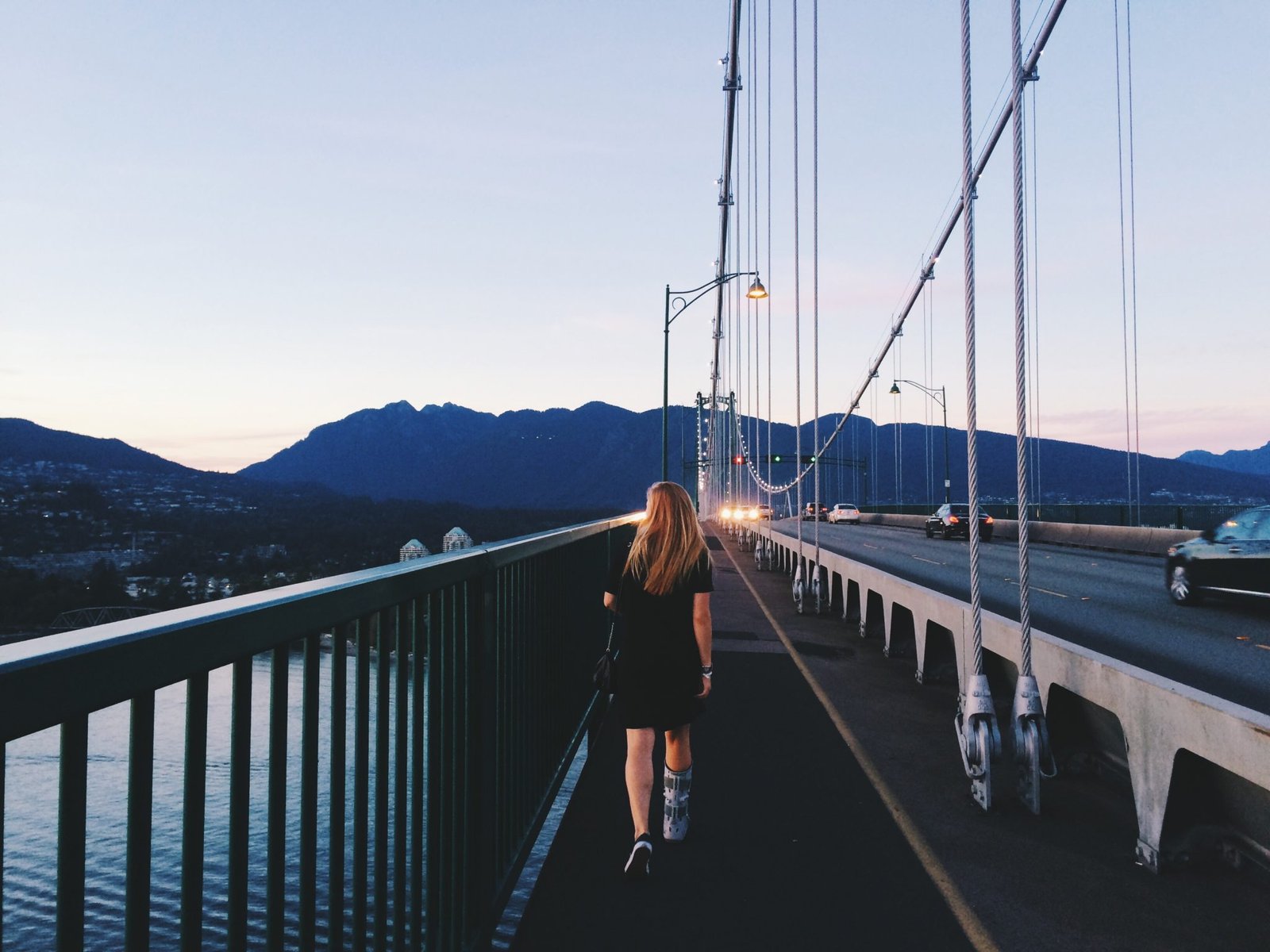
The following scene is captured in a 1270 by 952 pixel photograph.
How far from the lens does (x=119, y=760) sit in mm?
1345

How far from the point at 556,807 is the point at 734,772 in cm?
131

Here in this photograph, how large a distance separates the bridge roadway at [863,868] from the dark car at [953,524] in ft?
98.0

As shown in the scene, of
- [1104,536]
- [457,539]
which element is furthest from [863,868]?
[457,539]

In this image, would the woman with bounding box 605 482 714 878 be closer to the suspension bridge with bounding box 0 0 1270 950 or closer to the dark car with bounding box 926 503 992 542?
the suspension bridge with bounding box 0 0 1270 950

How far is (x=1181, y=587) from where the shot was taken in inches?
513

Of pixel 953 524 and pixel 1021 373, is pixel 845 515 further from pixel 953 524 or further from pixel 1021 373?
pixel 1021 373

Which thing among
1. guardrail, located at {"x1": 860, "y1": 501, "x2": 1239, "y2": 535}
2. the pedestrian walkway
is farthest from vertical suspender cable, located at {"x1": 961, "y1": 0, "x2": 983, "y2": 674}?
guardrail, located at {"x1": 860, "y1": 501, "x2": 1239, "y2": 535}

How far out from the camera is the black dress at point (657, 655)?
449cm

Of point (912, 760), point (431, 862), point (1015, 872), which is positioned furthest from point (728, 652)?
point (431, 862)

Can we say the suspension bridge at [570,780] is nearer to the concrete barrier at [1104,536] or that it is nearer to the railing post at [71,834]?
the railing post at [71,834]

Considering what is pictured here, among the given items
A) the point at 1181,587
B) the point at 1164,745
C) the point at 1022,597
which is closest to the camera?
the point at 1164,745

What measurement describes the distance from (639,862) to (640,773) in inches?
15.6

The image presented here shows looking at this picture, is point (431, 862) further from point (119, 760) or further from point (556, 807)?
point (556, 807)

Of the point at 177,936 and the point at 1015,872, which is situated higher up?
the point at 177,936
